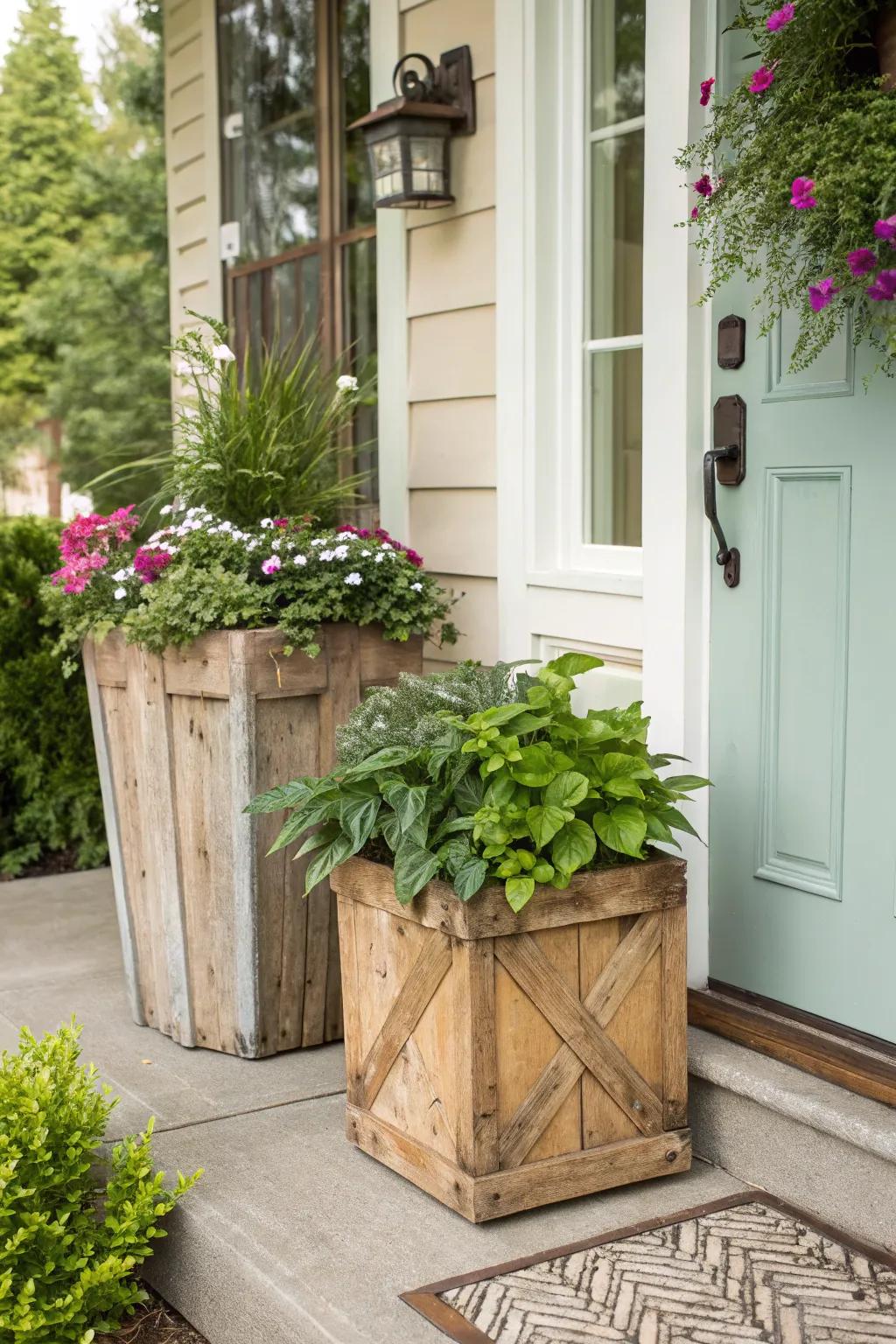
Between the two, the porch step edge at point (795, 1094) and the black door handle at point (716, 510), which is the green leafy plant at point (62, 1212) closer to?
the porch step edge at point (795, 1094)

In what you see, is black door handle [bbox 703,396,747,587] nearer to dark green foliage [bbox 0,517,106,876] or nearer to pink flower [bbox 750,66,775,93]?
pink flower [bbox 750,66,775,93]

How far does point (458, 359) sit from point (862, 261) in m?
1.53

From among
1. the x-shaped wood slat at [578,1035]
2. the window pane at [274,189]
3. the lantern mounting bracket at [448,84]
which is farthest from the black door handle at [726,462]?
the window pane at [274,189]

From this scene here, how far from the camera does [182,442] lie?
3.21m

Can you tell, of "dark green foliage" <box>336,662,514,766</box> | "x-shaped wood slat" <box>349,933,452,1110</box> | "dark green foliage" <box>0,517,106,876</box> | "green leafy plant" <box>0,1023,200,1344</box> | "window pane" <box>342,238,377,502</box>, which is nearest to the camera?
"green leafy plant" <box>0,1023,200,1344</box>

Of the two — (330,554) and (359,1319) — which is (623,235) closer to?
(330,554)

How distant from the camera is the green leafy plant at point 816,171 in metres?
1.78

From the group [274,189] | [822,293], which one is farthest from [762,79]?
[274,189]

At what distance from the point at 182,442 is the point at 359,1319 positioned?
2056 millimetres

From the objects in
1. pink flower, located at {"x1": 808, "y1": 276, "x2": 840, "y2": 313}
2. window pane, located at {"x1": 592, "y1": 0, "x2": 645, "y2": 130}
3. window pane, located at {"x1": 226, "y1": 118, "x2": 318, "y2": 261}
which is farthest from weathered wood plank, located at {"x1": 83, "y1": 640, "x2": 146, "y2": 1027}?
window pane, located at {"x1": 226, "y1": 118, "x2": 318, "y2": 261}

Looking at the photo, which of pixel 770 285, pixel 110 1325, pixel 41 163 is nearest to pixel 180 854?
pixel 110 1325

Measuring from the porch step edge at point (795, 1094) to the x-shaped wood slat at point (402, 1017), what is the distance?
54cm

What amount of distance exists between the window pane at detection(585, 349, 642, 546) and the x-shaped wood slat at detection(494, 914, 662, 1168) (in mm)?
1000

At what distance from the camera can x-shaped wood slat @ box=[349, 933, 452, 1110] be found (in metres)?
2.12
